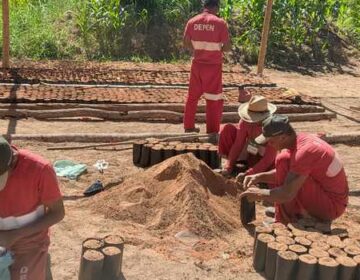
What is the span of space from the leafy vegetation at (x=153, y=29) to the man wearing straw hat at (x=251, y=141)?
794 centimetres

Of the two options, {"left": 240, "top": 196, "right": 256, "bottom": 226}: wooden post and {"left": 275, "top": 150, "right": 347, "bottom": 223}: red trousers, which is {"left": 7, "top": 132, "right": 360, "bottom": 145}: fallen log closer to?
{"left": 240, "top": 196, "right": 256, "bottom": 226}: wooden post

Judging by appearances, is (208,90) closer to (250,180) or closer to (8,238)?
(250,180)

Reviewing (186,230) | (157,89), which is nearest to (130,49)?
(157,89)

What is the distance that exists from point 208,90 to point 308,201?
359 cm

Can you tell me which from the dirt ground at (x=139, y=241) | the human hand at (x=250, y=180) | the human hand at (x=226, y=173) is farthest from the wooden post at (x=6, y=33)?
the human hand at (x=250, y=180)

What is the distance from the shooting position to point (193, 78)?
332 inches

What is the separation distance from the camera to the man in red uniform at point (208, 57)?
26.7ft

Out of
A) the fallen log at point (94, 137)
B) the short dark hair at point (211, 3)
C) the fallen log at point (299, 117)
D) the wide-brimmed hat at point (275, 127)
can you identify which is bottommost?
the fallen log at point (299, 117)

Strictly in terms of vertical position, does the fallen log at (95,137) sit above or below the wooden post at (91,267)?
below

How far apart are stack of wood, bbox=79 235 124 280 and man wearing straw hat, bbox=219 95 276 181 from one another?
213cm

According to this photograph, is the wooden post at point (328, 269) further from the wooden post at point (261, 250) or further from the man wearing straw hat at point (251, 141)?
the man wearing straw hat at point (251, 141)

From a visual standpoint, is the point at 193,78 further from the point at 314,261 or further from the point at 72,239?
the point at 314,261

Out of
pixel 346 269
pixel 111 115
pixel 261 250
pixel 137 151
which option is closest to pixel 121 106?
pixel 111 115

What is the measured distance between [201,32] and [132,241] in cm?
396
